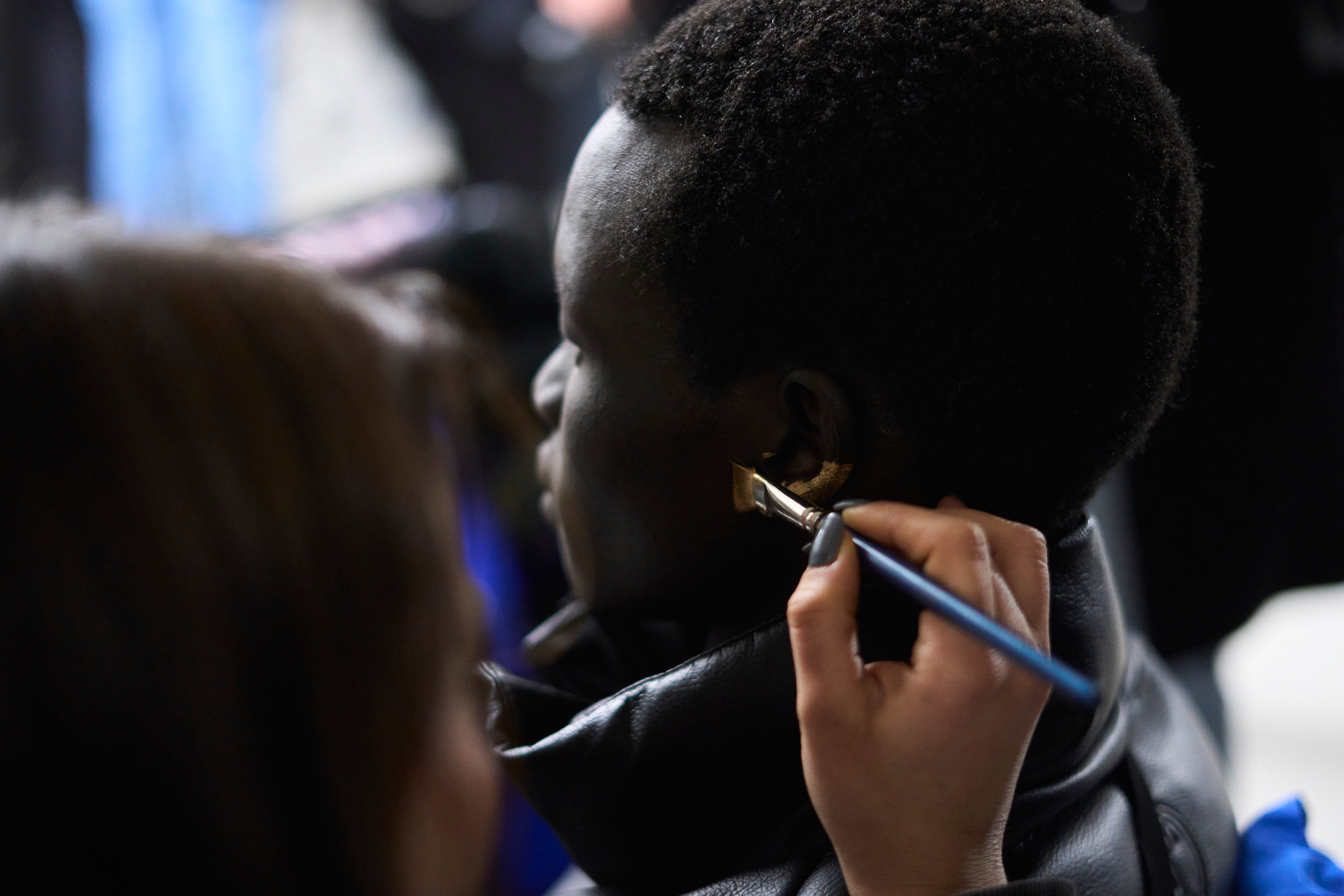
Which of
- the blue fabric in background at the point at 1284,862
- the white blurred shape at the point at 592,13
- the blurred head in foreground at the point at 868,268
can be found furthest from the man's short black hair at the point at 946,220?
the white blurred shape at the point at 592,13

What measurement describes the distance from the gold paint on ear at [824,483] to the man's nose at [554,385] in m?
0.15

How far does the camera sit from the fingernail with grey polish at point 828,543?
41 cm

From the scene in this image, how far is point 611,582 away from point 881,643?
0.15 m

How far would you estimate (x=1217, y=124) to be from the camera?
0.88 meters

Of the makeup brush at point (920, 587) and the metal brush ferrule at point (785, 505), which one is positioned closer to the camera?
the makeup brush at point (920, 587)

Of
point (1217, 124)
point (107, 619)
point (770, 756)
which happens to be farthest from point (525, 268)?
point (107, 619)

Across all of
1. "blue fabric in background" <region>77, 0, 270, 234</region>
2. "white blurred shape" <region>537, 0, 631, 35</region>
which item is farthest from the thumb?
"blue fabric in background" <region>77, 0, 270, 234</region>

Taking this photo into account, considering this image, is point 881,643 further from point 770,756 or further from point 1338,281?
point 1338,281

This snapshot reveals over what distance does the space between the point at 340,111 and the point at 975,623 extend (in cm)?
180

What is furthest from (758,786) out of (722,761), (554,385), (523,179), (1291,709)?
(523,179)

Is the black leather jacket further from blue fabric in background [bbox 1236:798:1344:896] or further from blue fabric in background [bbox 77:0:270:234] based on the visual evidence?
blue fabric in background [bbox 77:0:270:234]

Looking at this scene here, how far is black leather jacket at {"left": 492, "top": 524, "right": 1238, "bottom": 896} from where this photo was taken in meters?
0.47

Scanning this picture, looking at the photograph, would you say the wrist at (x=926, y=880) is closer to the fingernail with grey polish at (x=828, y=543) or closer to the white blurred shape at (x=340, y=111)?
the fingernail with grey polish at (x=828, y=543)

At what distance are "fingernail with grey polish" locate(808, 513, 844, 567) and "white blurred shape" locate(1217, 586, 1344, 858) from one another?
0.90m
